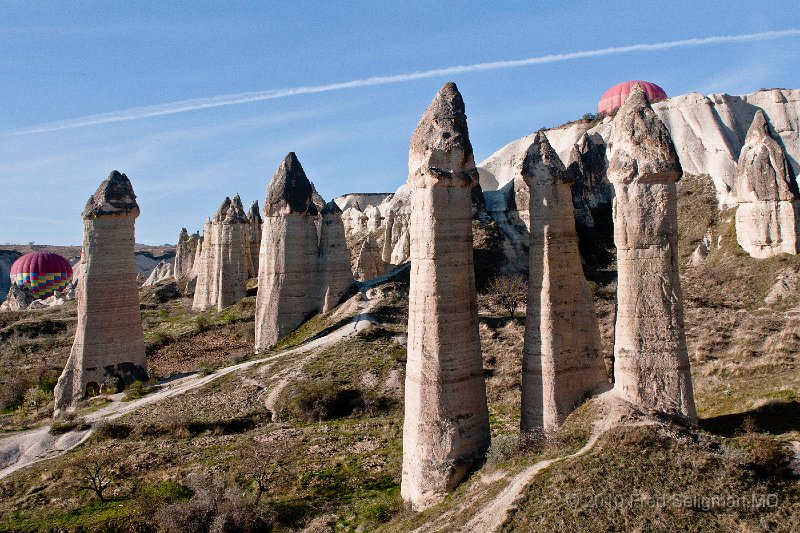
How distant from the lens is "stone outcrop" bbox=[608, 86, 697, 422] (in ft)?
40.8

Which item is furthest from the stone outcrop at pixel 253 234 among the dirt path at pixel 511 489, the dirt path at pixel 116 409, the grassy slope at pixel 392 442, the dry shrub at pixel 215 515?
the dirt path at pixel 511 489

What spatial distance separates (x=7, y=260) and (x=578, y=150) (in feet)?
439

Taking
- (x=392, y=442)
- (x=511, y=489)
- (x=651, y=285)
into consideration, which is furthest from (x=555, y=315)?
(x=392, y=442)

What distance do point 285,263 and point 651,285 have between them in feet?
75.4

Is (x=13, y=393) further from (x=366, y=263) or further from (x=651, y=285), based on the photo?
(x=651, y=285)

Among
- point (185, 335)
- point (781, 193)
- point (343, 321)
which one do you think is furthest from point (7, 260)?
point (781, 193)

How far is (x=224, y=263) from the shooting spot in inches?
1720

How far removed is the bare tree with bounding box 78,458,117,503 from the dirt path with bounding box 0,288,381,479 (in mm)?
3205

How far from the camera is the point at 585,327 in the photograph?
45.6 ft

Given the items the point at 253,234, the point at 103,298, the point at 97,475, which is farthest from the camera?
the point at 253,234

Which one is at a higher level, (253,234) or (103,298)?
(253,234)

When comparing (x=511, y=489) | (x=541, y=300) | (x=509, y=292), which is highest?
(x=509, y=292)

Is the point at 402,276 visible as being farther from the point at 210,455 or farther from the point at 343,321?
the point at 210,455

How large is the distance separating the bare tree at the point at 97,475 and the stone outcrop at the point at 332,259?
1559 cm
